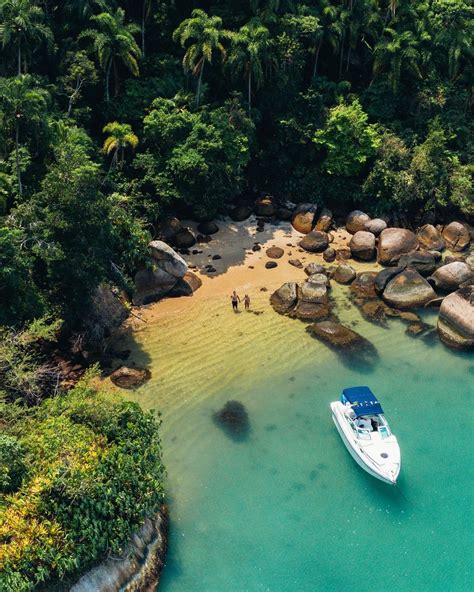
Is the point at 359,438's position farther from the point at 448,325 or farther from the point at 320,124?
the point at 320,124

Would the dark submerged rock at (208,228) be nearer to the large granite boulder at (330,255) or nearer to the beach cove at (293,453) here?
the beach cove at (293,453)

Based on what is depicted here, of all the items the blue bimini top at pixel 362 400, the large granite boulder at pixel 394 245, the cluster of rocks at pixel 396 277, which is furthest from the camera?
the large granite boulder at pixel 394 245

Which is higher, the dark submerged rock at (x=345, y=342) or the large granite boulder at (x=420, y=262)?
the large granite boulder at (x=420, y=262)

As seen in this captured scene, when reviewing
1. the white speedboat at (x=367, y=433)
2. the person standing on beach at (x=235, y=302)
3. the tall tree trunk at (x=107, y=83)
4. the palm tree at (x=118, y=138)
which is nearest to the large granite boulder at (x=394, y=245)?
the person standing on beach at (x=235, y=302)

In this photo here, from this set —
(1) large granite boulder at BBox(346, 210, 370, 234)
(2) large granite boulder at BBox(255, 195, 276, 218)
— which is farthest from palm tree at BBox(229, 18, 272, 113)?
(1) large granite boulder at BBox(346, 210, 370, 234)

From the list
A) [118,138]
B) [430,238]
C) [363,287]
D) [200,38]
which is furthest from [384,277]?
[200,38]

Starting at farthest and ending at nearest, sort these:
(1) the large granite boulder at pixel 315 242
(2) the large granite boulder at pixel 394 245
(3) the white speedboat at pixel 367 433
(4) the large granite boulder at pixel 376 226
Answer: (4) the large granite boulder at pixel 376 226
(1) the large granite boulder at pixel 315 242
(2) the large granite boulder at pixel 394 245
(3) the white speedboat at pixel 367 433

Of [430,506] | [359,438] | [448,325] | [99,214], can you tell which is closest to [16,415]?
[99,214]
